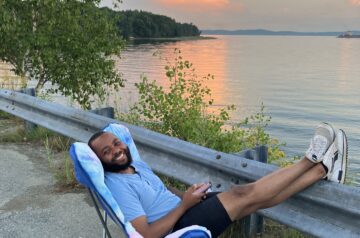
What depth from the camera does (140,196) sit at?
3.58 metres

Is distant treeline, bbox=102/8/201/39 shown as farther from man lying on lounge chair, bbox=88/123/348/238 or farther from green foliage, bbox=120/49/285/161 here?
man lying on lounge chair, bbox=88/123/348/238

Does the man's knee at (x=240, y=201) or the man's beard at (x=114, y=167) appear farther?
the man's beard at (x=114, y=167)

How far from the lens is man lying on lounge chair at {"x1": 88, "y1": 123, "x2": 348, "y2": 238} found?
329cm

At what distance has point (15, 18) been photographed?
1054 centimetres

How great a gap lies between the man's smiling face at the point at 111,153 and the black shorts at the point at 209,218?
62cm

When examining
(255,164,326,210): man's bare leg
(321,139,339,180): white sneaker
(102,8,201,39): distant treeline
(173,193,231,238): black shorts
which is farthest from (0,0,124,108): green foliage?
(102,8,201,39): distant treeline

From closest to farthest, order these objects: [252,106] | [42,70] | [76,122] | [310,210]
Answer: [310,210] < [76,122] < [42,70] < [252,106]

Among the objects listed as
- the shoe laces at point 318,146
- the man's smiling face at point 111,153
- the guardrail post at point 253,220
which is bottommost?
the guardrail post at point 253,220

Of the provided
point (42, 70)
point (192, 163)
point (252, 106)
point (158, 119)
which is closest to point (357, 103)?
point (252, 106)

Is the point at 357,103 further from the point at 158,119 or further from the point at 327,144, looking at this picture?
the point at 327,144

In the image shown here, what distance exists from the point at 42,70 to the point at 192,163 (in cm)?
802

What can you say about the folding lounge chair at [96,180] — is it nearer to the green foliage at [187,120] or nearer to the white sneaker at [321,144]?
the white sneaker at [321,144]

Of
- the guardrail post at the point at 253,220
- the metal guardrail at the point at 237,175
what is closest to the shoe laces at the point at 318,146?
the metal guardrail at the point at 237,175

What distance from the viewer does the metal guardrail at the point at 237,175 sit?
3072 millimetres
